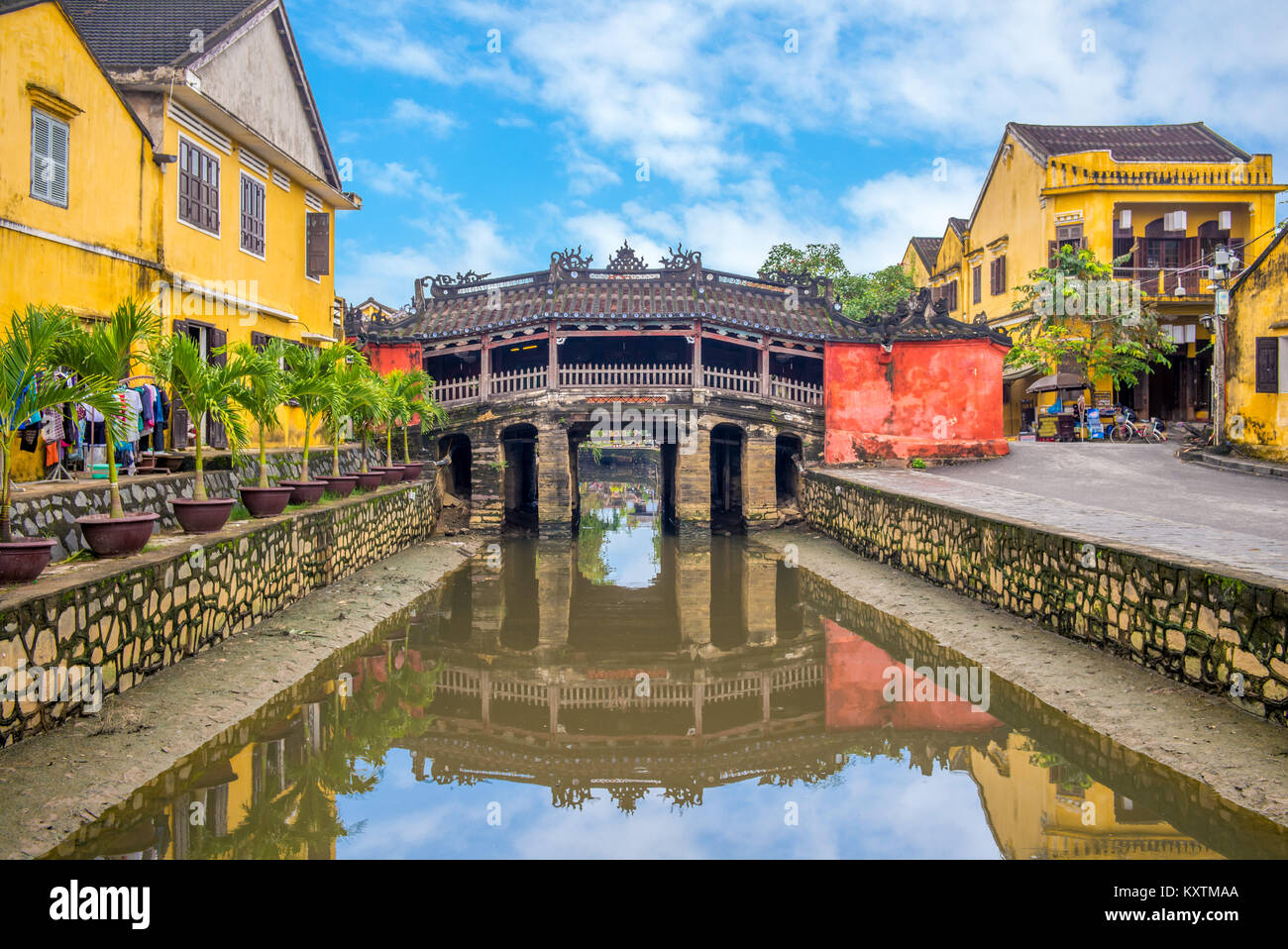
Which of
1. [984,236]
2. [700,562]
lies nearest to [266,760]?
[700,562]

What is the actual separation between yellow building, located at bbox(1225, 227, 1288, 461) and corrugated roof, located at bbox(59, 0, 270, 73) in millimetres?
19752

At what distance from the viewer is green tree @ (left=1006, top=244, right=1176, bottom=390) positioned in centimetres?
2631

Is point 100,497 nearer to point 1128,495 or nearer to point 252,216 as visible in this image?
point 252,216

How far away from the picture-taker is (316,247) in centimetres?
1883

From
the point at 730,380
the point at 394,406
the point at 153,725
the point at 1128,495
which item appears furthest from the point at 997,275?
the point at 153,725

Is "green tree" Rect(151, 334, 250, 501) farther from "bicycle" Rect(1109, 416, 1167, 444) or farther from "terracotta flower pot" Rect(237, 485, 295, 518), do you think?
"bicycle" Rect(1109, 416, 1167, 444)

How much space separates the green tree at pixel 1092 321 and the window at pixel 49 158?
80.2 ft

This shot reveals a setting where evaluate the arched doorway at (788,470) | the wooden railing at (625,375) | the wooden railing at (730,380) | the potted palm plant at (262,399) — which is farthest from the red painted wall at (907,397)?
the potted palm plant at (262,399)

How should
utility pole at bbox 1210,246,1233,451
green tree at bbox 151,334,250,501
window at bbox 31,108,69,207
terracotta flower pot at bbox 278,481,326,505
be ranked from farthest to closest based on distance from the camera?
utility pole at bbox 1210,246,1233,451 < terracotta flower pot at bbox 278,481,326,505 < window at bbox 31,108,69,207 < green tree at bbox 151,334,250,501

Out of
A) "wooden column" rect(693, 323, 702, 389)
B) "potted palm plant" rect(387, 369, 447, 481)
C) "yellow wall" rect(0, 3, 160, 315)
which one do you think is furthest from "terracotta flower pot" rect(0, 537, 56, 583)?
"wooden column" rect(693, 323, 702, 389)

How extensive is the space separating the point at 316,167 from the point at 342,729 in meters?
15.7

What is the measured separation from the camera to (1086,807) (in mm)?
5332

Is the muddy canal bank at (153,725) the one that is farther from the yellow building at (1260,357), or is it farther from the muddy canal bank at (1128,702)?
the yellow building at (1260,357)

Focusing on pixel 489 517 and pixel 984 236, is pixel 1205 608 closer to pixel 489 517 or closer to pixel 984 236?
pixel 489 517
